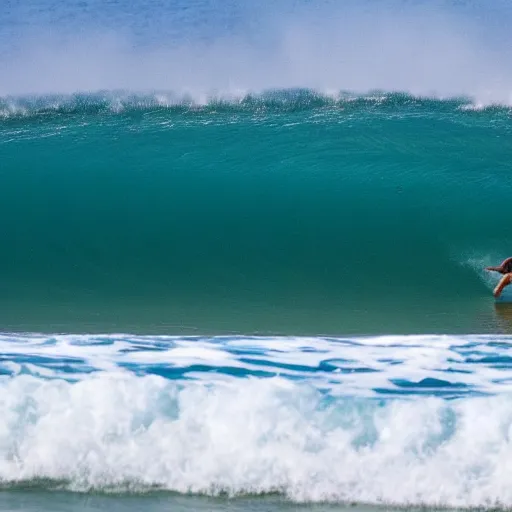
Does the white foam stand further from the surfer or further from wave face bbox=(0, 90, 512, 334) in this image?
the surfer

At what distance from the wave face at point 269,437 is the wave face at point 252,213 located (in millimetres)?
1814

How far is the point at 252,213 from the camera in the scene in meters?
8.83

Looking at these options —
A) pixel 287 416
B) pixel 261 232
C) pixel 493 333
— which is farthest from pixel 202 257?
pixel 287 416

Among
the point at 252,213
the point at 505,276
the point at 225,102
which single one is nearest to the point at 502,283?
the point at 505,276

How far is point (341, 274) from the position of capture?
783 cm

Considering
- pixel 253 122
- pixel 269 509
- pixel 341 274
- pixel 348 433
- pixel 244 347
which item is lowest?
pixel 269 509

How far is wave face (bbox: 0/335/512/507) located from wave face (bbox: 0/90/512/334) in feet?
5.95

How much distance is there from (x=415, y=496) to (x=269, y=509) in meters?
0.64

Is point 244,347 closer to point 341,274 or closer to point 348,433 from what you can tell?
point 348,433

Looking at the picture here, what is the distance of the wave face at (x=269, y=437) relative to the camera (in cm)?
378

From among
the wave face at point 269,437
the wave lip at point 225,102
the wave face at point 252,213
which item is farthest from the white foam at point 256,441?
the wave lip at point 225,102

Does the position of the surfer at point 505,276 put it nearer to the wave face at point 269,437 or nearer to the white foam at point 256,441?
the wave face at point 269,437

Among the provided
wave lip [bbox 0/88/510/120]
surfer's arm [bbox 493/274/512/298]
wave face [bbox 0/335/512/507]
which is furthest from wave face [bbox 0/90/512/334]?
wave face [bbox 0/335/512/507]

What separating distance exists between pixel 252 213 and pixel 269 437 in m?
4.97
